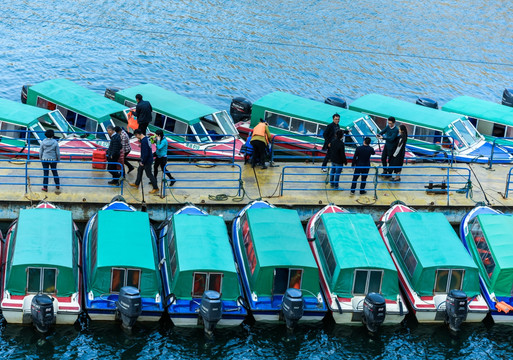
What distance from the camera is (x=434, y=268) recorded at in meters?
21.9

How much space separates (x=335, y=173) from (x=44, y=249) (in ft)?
32.9

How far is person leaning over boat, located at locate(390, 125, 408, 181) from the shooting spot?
26.3 metres

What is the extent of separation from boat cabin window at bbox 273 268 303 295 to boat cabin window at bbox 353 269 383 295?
157 centimetres

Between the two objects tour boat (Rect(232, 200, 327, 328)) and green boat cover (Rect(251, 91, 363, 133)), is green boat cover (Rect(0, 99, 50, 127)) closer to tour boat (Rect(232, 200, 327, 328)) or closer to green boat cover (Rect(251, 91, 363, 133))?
green boat cover (Rect(251, 91, 363, 133))

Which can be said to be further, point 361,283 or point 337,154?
point 337,154

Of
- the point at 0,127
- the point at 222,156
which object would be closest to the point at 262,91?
the point at 222,156

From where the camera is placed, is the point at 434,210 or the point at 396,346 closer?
the point at 396,346

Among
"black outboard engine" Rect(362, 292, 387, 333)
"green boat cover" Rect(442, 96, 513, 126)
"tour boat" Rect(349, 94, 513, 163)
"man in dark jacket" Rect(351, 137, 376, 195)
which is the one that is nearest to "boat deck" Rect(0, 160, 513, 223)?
"man in dark jacket" Rect(351, 137, 376, 195)

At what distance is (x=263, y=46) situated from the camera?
164 feet

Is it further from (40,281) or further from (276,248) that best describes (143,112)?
(40,281)

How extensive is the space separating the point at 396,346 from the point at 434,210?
230 inches

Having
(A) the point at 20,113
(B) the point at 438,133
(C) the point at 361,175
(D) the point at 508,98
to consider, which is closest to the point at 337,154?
(C) the point at 361,175

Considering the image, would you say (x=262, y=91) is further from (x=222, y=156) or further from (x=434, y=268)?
(x=434, y=268)

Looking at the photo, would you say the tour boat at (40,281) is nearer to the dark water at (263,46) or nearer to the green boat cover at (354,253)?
the green boat cover at (354,253)
